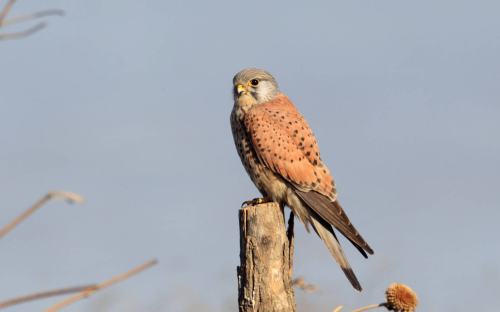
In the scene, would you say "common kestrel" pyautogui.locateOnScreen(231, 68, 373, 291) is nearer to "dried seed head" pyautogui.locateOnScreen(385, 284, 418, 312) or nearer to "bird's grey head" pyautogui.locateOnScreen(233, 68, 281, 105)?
"bird's grey head" pyautogui.locateOnScreen(233, 68, 281, 105)

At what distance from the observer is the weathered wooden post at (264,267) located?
296 cm

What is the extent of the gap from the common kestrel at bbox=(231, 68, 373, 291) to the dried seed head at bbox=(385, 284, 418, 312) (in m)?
0.60

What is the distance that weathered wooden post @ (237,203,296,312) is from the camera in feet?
9.71

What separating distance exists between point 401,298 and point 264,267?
86cm

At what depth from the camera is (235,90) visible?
15.5ft

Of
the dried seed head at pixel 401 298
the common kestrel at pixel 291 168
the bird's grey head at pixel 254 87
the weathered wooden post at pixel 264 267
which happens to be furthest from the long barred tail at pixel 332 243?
the bird's grey head at pixel 254 87

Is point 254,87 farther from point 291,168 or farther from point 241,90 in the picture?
point 291,168

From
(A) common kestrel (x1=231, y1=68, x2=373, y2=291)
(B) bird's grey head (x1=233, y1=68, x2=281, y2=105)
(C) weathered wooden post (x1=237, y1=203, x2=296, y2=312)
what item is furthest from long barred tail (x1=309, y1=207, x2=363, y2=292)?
(B) bird's grey head (x1=233, y1=68, x2=281, y2=105)

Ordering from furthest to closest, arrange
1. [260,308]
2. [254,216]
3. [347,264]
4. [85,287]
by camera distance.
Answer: [347,264] → [254,216] → [260,308] → [85,287]

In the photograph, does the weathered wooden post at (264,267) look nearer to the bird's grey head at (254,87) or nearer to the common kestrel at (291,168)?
the common kestrel at (291,168)

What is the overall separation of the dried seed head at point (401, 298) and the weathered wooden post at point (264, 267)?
2.05 ft

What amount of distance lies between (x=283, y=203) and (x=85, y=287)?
11.3ft

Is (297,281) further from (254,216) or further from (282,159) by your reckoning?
(282,159)

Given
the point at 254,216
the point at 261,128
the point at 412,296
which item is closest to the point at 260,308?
the point at 254,216
